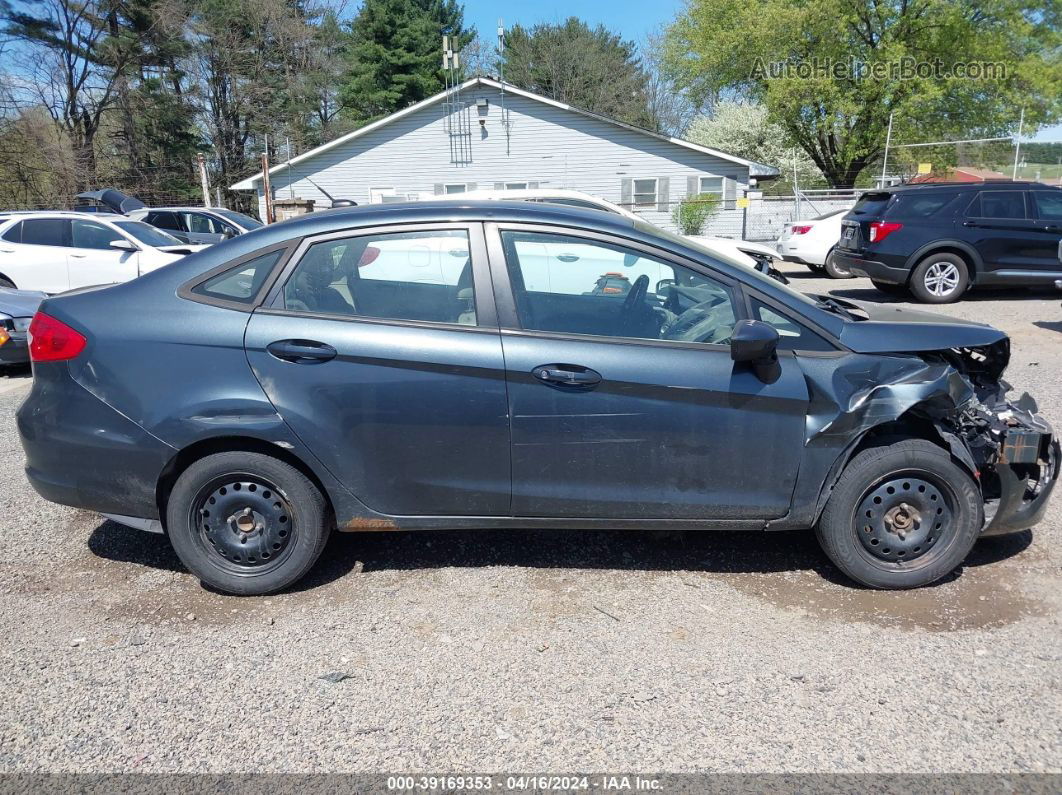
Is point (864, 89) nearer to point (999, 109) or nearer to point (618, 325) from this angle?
point (999, 109)

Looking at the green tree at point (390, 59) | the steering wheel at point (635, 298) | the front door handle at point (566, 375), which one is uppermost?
the green tree at point (390, 59)

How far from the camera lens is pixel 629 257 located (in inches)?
138

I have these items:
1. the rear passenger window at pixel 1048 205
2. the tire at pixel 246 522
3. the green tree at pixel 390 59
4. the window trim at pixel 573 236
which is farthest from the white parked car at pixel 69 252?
the green tree at pixel 390 59

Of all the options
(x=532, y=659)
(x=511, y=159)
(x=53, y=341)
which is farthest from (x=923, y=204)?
(x=511, y=159)

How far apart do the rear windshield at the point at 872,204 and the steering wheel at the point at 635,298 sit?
9604 mm

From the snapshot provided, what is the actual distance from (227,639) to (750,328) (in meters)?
2.51

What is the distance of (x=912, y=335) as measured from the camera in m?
3.57

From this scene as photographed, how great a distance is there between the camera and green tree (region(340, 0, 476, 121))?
41.7m

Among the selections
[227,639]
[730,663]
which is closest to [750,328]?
[730,663]

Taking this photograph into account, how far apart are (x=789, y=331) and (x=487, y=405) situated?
1369 millimetres

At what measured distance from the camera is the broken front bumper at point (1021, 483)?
3.46 meters

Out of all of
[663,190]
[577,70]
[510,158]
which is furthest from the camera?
[577,70]

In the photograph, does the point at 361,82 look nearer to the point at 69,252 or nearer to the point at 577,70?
the point at 577,70

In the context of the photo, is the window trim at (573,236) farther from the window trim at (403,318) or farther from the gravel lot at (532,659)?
the gravel lot at (532,659)
